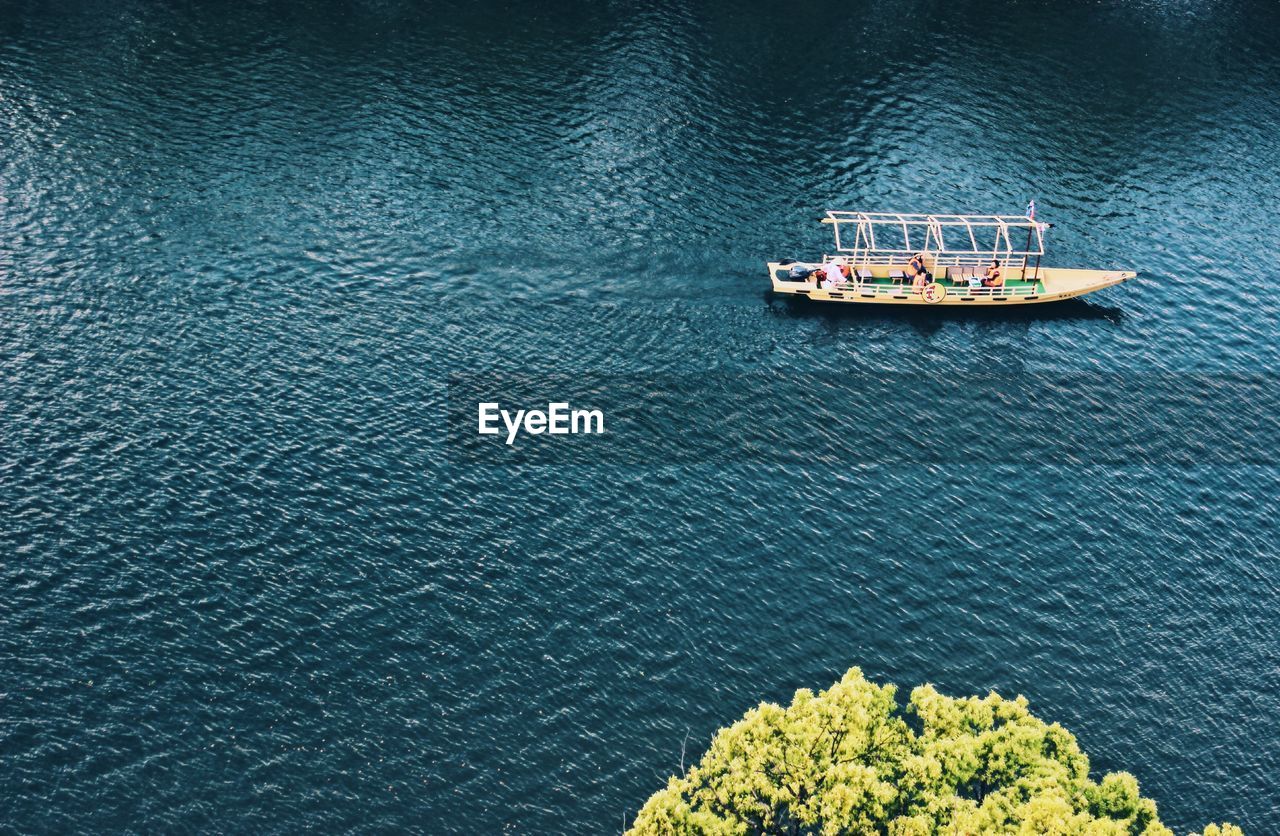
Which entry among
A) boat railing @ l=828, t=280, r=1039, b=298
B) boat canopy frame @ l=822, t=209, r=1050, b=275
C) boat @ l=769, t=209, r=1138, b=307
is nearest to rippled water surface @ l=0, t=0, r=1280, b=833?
boat railing @ l=828, t=280, r=1039, b=298

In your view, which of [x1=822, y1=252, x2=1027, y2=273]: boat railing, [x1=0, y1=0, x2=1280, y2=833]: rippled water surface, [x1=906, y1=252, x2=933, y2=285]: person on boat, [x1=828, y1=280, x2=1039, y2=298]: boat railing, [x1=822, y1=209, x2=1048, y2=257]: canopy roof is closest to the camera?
[x1=0, y1=0, x2=1280, y2=833]: rippled water surface

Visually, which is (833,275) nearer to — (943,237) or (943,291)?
(943,291)

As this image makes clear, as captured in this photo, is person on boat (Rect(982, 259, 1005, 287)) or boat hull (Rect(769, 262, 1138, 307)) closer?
boat hull (Rect(769, 262, 1138, 307))

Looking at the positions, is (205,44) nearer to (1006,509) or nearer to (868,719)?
(1006,509)

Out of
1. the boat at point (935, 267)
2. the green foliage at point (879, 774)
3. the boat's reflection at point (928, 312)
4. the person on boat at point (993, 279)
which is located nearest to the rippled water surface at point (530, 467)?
the boat's reflection at point (928, 312)

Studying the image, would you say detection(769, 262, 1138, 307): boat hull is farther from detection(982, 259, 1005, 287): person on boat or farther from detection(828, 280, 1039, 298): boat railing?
detection(982, 259, 1005, 287): person on boat

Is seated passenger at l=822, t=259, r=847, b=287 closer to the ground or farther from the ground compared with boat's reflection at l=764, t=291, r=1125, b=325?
farther from the ground

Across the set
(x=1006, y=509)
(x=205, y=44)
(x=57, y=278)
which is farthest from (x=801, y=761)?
(x=205, y=44)
